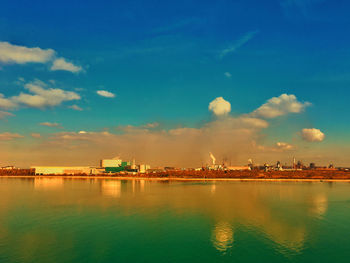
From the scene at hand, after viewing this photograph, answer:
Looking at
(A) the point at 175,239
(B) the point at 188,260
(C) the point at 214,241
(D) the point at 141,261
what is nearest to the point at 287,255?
(C) the point at 214,241

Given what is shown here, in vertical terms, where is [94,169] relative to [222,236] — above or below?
above

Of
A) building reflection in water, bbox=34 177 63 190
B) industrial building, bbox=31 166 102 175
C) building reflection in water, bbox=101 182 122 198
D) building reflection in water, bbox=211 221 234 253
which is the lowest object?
building reflection in water, bbox=211 221 234 253

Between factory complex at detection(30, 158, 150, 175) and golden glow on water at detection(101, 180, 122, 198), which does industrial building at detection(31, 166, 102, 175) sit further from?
golden glow on water at detection(101, 180, 122, 198)

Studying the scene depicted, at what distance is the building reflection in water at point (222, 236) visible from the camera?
24.9 meters

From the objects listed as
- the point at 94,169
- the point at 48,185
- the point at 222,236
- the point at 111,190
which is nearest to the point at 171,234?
the point at 222,236

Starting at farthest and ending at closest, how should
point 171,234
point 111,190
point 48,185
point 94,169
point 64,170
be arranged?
point 94,169 < point 64,170 < point 48,185 < point 111,190 < point 171,234

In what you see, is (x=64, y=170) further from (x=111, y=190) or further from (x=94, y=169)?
(x=111, y=190)

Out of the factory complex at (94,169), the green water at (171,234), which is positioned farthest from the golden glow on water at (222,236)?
the factory complex at (94,169)

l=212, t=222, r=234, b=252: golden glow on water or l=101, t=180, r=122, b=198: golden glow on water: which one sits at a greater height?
l=101, t=180, r=122, b=198: golden glow on water

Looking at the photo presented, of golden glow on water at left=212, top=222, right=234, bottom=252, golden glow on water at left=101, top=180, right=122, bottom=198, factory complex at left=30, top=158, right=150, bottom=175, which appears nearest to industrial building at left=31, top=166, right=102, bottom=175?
factory complex at left=30, top=158, right=150, bottom=175

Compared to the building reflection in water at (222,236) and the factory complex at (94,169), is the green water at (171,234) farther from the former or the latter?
the factory complex at (94,169)

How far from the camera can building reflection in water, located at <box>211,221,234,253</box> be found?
24.9m

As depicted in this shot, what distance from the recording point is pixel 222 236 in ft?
93.1

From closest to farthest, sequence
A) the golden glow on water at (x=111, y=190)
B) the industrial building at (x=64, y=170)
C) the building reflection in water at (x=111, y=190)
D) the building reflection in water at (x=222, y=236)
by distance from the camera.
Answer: the building reflection in water at (x=222, y=236) → the building reflection in water at (x=111, y=190) → the golden glow on water at (x=111, y=190) → the industrial building at (x=64, y=170)
